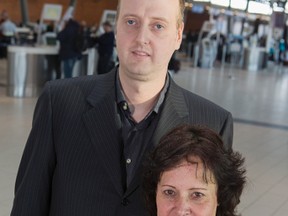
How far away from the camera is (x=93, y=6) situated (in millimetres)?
30828

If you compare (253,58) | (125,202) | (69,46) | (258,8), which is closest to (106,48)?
(69,46)

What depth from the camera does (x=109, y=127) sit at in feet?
4.74

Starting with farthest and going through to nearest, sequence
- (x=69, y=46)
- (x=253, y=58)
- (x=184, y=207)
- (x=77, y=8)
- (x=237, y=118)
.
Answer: (x=77, y=8)
(x=253, y=58)
(x=69, y=46)
(x=237, y=118)
(x=184, y=207)

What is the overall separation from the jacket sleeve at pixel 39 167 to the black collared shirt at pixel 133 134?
21 centimetres

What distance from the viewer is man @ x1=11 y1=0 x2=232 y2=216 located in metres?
1.36

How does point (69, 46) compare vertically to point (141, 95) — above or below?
below

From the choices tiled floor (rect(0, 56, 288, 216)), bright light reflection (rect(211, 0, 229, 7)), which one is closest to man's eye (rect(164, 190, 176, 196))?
tiled floor (rect(0, 56, 288, 216))

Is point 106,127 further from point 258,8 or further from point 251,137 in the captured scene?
point 258,8

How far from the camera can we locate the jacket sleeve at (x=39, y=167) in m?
1.46

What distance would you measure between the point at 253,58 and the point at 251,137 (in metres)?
16.0

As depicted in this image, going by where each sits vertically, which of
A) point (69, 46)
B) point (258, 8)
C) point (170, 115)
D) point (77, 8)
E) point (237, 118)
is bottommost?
point (237, 118)

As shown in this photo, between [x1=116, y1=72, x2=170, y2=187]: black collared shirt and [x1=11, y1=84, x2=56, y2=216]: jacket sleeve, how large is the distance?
0.21 m

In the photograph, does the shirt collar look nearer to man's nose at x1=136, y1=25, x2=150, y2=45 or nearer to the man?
the man

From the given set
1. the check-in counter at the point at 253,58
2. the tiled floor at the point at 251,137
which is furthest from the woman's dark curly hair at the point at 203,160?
the check-in counter at the point at 253,58
